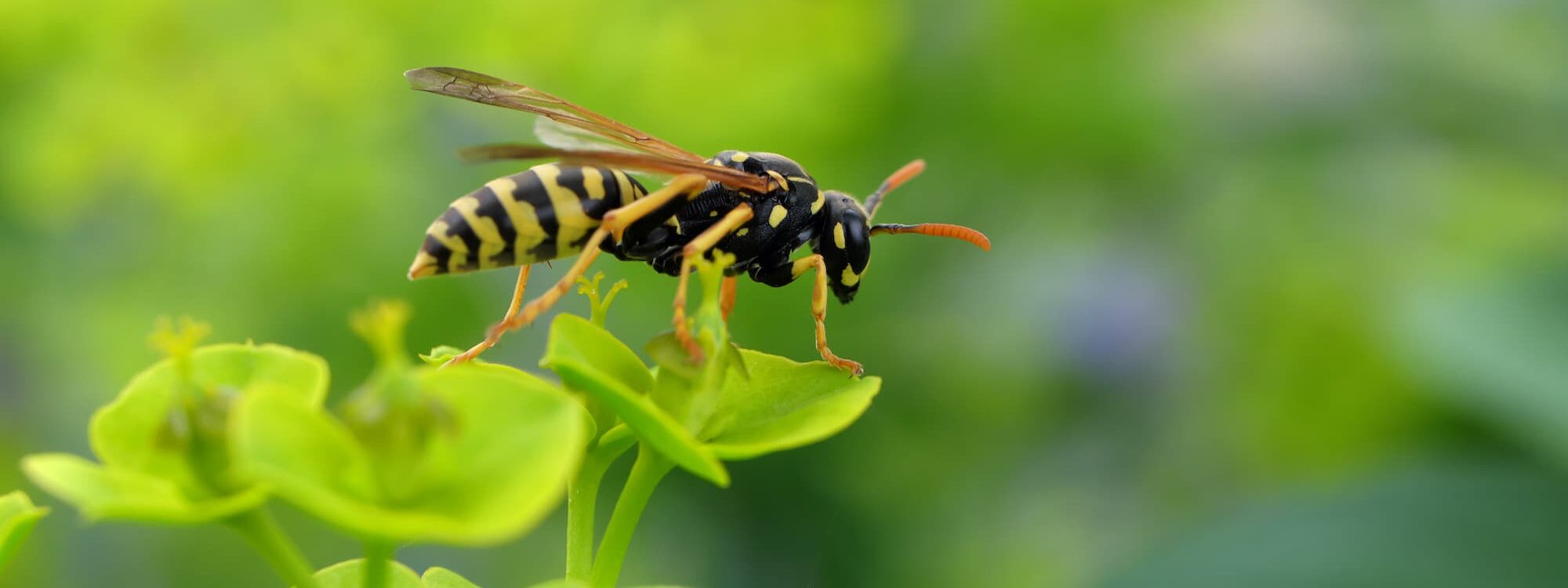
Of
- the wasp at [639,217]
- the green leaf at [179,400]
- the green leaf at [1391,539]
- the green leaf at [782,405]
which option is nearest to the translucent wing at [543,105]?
the wasp at [639,217]

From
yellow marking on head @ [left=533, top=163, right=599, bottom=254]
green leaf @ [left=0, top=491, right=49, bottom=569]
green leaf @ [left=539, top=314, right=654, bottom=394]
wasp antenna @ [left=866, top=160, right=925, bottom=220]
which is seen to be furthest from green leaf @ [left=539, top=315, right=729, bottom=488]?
wasp antenna @ [left=866, top=160, right=925, bottom=220]

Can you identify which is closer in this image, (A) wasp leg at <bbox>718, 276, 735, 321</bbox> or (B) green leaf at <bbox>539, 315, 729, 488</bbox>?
(B) green leaf at <bbox>539, 315, 729, 488</bbox>

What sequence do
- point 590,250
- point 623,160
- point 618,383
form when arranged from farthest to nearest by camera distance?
point 590,250, point 623,160, point 618,383

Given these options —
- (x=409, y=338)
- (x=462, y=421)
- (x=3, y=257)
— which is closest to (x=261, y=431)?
(x=462, y=421)

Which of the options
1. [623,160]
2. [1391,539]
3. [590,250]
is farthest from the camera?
[1391,539]

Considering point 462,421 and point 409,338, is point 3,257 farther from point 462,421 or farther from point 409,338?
point 462,421

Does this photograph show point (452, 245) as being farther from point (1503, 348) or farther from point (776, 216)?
point (1503, 348)

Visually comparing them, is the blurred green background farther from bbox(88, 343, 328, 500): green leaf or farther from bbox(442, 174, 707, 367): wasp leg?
bbox(88, 343, 328, 500): green leaf

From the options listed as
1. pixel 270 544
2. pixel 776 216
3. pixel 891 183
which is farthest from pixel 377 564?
pixel 891 183
